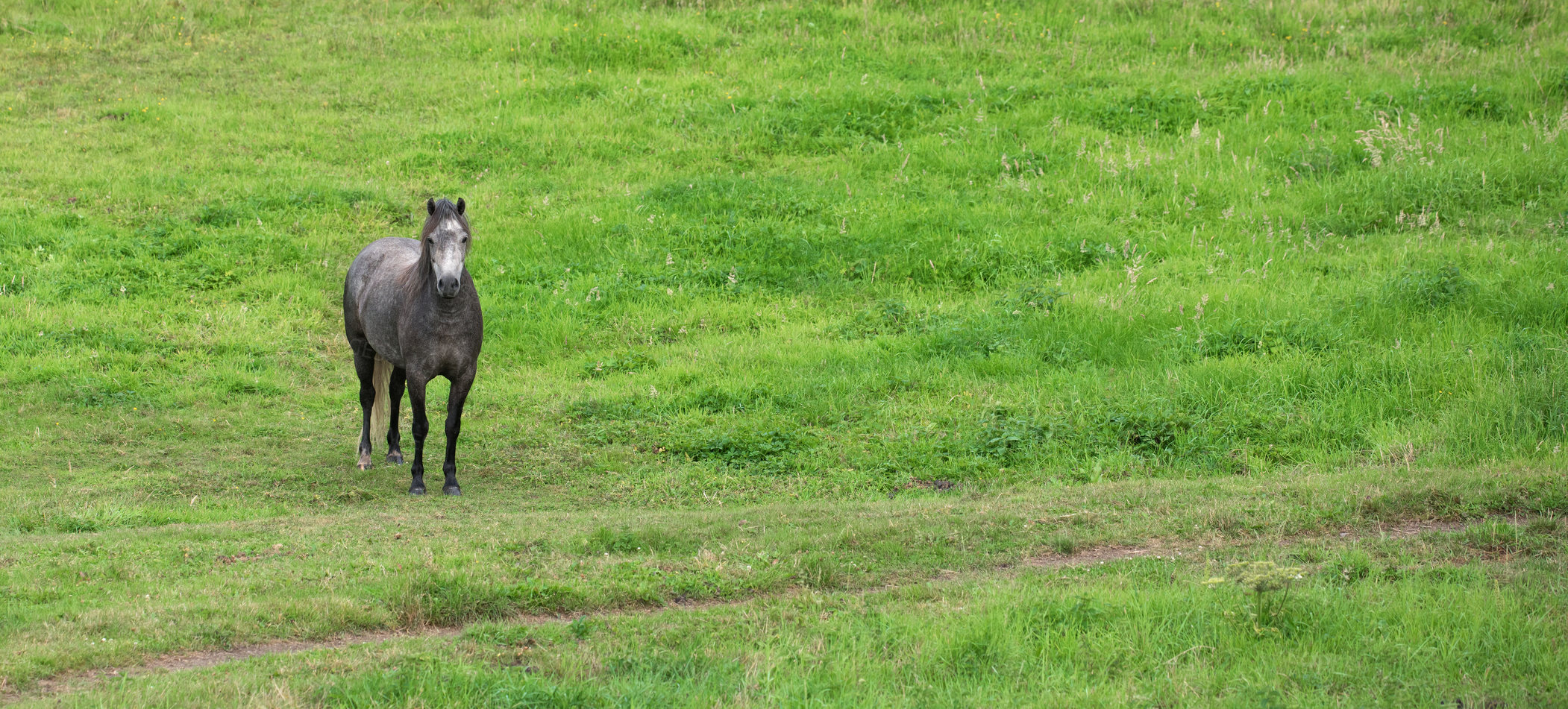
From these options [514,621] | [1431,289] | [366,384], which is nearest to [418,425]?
[366,384]

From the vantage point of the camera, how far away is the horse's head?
29.4 ft

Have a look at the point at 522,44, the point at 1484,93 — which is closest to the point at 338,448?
the point at 522,44

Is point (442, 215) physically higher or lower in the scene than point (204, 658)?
higher

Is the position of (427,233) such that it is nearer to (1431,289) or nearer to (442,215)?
(442,215)

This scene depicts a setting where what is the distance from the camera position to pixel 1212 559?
6.97 m

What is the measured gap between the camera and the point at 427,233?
369 inches

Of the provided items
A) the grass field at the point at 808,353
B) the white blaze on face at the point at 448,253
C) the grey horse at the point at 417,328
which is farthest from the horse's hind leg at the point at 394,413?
the white blaze on face at the point at 448,253

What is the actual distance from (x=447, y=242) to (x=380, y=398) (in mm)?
2495

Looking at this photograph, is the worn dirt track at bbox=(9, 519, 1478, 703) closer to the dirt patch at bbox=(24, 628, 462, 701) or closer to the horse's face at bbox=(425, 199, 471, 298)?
the dirt patch at bbox=(24, 628, 462, 701)

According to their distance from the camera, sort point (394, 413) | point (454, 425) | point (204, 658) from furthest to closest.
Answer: point (394, 413)
point (454, 425)
point (204, 658)

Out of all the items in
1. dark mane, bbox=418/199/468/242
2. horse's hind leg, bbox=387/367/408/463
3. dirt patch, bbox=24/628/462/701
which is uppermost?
dark mane, bbox=418/199/468/242

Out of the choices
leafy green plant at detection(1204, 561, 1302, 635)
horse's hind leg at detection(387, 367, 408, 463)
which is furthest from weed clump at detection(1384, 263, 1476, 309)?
horse's hind leg at detection(387, 367, 408, 463)

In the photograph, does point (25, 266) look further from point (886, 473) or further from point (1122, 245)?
point (1122, 245)

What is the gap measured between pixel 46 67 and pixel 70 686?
61.0 feet
